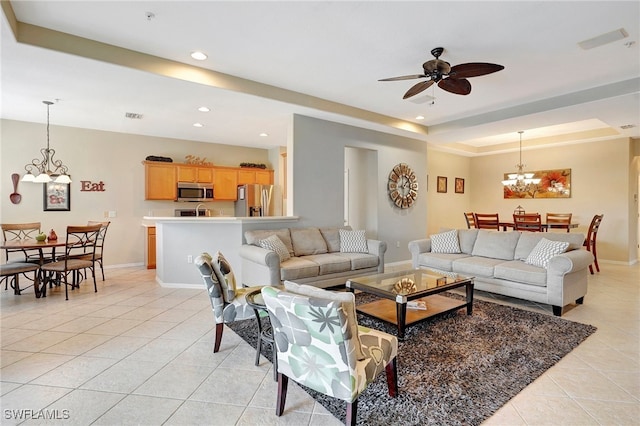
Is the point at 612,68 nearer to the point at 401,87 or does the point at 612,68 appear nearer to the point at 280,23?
the point at 401,87

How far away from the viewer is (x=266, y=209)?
7.43 meters

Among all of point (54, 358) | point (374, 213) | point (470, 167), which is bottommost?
point (54, 358)

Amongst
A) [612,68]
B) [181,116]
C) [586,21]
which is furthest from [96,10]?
[612,68]

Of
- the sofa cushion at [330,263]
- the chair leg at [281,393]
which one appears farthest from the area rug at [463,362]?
the sofa cushion at [330,263]

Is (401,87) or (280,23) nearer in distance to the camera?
(280,23)

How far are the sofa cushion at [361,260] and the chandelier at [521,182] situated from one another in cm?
457

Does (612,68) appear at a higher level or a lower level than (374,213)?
higher

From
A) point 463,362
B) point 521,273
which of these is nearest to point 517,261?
point 521,273

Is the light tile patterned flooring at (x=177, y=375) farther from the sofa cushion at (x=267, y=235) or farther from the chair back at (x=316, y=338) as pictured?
the sofa cushion at (x=267, y=235)

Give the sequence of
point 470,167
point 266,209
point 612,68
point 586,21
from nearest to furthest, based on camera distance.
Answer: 1. point 586,21
2. point 612,68
3. point 266,209
4. point 470,167

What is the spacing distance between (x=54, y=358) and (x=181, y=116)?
389 cm

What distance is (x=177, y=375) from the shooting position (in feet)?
7.97

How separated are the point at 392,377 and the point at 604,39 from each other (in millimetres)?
3777

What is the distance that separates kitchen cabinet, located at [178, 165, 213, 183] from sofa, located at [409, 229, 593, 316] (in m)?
4.76
